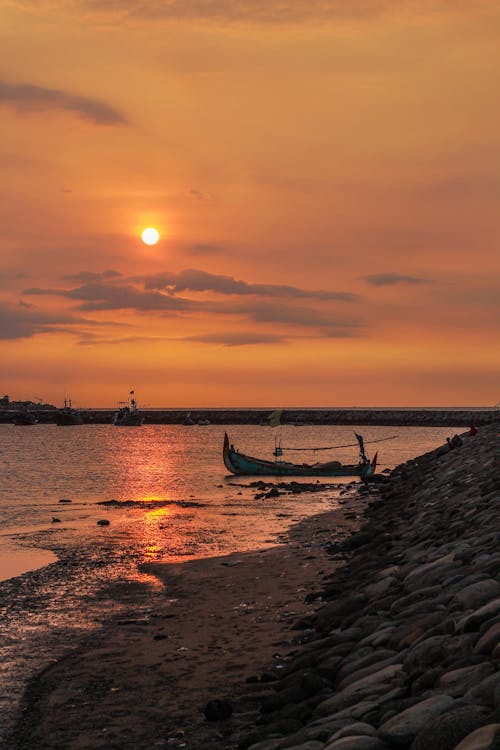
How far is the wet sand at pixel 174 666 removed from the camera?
9258mm

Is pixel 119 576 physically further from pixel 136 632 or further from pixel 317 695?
pixel 317 695

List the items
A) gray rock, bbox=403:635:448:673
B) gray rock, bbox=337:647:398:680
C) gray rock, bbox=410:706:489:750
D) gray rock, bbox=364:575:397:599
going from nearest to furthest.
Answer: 1. gray rock, bbox=410:706:489:750
2. gray rock, bbox=403:635:448:673
3. gray rock, bbox=337:647:398:680
4. gray rock, bbox=364:575:397:599

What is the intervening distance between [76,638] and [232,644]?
2823 millimetres

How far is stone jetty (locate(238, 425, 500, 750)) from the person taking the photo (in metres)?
6.02

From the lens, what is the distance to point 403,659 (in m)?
8.04

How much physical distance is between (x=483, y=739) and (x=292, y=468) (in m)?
47.4

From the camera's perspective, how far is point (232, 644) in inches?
496

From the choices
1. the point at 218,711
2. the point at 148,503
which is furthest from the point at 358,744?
the point at 148,503

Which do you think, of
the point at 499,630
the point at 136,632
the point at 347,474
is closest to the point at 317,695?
the point at 499,630

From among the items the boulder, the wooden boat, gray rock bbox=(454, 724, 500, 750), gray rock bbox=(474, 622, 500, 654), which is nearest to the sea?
the wooden boat

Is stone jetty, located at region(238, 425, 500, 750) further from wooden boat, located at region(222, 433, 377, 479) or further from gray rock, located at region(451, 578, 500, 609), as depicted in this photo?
wooden boat, located at region(222, 433, 377, 479)

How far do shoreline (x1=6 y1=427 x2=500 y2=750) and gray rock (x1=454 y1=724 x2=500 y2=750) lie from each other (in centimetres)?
23

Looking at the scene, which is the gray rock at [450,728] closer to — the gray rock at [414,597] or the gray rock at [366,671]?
the gray rock at [366,671]

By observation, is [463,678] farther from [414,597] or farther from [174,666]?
[174,666]
